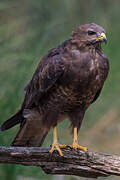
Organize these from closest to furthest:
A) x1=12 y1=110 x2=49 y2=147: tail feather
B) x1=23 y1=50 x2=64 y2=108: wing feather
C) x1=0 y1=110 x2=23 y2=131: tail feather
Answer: x1=23 y1=50 x2=64 y2=108: wing feather
x1=0 y1=110 x2=23 y2=131: tail feather
x1=12 y1=110 x2=49 y2=147: tail feather

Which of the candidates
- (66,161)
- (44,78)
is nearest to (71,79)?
(44,78)

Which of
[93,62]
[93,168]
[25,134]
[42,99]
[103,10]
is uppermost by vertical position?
[103,10]

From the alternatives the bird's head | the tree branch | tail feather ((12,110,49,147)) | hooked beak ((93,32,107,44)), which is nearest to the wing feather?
tail feather ((12,110,49,147))

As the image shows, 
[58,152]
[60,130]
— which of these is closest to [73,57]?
[58,152]

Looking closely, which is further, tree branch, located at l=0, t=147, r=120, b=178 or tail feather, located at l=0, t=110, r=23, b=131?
tail feather, located at l=0, t=110, r=23, b=131

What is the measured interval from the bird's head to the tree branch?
1135 mm

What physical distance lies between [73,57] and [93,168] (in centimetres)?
114

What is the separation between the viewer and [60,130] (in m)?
5.97

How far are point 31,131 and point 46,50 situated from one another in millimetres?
2088

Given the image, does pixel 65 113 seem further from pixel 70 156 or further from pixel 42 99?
pixel 70 156

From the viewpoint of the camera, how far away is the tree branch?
12.1 feet

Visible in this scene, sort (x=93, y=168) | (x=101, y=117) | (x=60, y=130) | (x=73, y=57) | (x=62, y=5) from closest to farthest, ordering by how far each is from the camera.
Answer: (x=93, y=168), (x=73, y=57), (x=60, y=130), (x=101, y=117), (x=62, y=5)

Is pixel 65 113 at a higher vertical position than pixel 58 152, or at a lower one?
higher

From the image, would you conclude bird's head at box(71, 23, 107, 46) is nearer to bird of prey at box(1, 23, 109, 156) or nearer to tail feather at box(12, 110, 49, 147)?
bird of prey at box(1, 23, 109, 156)
